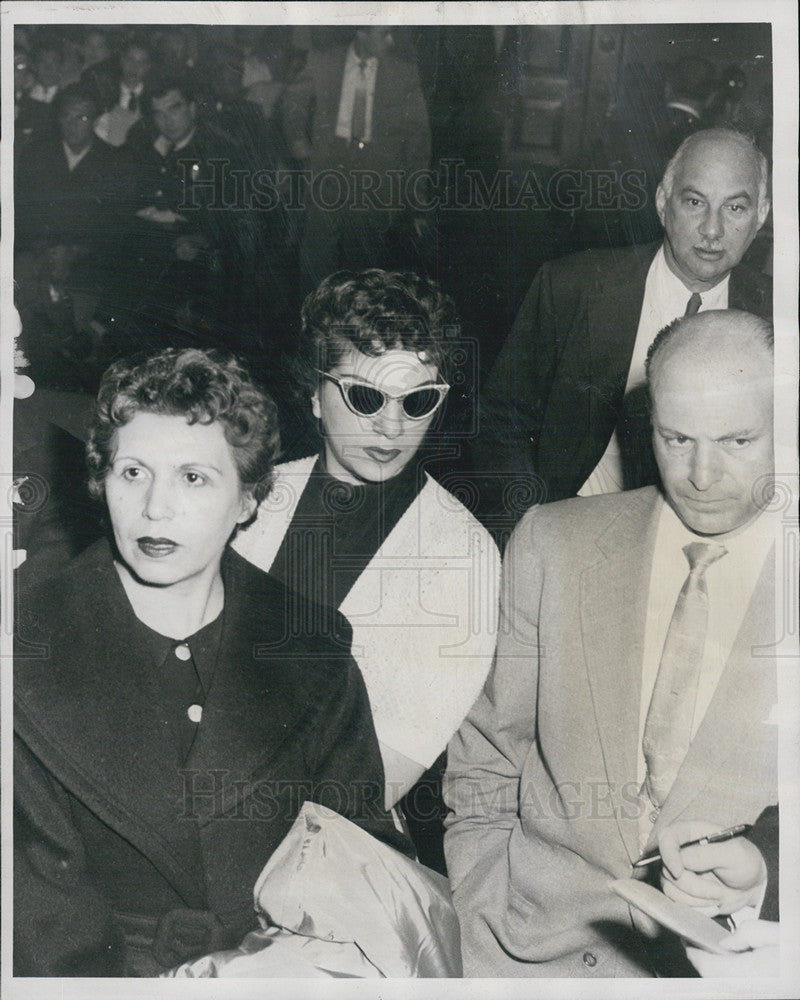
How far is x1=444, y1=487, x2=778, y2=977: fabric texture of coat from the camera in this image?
Result: 2.30m

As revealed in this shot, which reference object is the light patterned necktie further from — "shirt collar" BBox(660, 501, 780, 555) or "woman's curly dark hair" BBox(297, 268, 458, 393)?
"woman's curly dark hair" BBox(297, 268, 458, 393)

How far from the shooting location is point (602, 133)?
240cm

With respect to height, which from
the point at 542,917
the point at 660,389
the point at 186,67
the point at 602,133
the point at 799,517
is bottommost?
the point at 542,917

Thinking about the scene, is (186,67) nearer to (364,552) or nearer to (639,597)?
(364,552)

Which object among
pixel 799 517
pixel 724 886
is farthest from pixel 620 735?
pixel 799 517

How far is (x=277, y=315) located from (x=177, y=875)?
146 centimetres

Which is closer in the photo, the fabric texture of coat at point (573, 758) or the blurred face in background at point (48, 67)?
the fabric texture of coat at point (573, 758)

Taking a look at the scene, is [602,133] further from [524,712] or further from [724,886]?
[724,886]

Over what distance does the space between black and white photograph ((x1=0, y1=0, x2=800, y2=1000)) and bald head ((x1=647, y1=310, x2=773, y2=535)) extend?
0.03 ft

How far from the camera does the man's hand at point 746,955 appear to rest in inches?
92.7

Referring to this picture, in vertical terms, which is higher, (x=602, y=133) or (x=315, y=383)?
(x=602, y=133)

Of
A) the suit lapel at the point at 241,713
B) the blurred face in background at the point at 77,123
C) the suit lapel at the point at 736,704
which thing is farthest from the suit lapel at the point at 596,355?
the blurred face in background at the point at 77,123

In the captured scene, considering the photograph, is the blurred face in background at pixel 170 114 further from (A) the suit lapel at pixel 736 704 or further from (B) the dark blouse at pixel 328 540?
(A) the suit lapel at pixel 736 704

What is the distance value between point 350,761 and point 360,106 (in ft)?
5.68
